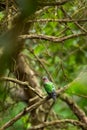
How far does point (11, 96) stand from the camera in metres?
2.04

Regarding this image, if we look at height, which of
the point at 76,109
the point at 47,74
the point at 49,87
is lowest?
the point at 76,109

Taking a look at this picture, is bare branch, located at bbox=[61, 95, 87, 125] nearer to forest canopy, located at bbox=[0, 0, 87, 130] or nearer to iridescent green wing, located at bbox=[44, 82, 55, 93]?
forest canopy, located at bbox=[0, 0, 87, 130]

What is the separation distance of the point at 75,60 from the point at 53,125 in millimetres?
1004

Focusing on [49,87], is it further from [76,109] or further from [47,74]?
[76,109]

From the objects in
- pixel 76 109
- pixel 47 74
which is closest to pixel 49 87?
pixel 47 74

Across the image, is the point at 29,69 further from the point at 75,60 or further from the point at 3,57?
the point at 3,57

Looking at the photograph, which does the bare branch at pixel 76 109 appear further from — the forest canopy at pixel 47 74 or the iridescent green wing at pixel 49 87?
the iridescent green wing at pixel 49 87

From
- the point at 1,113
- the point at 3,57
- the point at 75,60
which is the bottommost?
the point at 75,60

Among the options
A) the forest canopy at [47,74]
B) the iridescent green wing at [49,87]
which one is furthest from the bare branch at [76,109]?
the iridescent green wing at [49,87]

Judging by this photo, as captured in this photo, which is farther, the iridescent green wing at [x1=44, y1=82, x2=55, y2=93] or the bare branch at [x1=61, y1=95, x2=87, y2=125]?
the bare branch at [x1=61, y1=95, x2=87, y2=125]

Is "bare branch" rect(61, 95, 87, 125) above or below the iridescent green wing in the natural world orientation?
below

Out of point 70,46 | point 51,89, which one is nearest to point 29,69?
point 70,46

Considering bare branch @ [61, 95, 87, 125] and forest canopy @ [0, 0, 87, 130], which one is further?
bare branch @ [61, 95, 87, 125]

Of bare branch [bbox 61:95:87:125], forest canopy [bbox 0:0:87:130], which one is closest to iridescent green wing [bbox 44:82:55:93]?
forest canopy [bbox 0:0:87:130]
